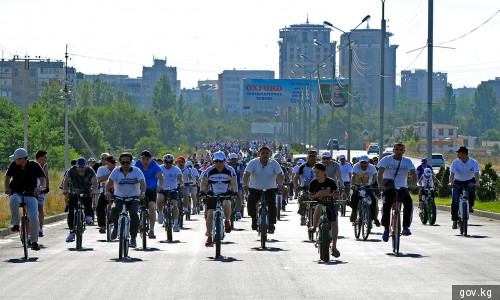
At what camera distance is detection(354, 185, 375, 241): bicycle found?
23.8 m

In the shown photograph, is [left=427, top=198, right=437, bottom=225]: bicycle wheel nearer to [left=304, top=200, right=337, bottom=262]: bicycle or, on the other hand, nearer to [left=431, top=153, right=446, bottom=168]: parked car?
[left=304, top=200, right=337, bottom=262]: bicycle

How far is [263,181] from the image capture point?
2127 centimetres

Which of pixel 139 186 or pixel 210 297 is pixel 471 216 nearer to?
pixel 139 186

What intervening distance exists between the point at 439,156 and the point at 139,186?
235 ft

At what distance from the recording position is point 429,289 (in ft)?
46.9

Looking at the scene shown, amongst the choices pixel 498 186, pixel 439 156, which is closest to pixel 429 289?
pixel 498 186

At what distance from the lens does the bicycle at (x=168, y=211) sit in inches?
946

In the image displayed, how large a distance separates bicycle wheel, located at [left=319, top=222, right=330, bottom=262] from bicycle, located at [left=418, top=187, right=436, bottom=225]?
1192 centimetres

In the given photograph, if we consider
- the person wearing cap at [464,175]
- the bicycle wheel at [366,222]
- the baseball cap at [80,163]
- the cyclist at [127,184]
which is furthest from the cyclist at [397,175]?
the baseball cap at [80,163]

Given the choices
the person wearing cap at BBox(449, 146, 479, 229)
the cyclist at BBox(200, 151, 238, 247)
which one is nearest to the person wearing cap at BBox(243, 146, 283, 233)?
the cyclist at BBox(200, 151, 238, 247)

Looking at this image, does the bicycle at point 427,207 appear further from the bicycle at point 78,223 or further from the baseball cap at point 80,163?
the bicycle at point 78,223

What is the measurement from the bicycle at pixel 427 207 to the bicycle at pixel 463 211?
412 centimetres

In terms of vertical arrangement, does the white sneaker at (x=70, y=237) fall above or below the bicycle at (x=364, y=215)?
below

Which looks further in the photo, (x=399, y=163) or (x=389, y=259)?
(x=399, y=163)
